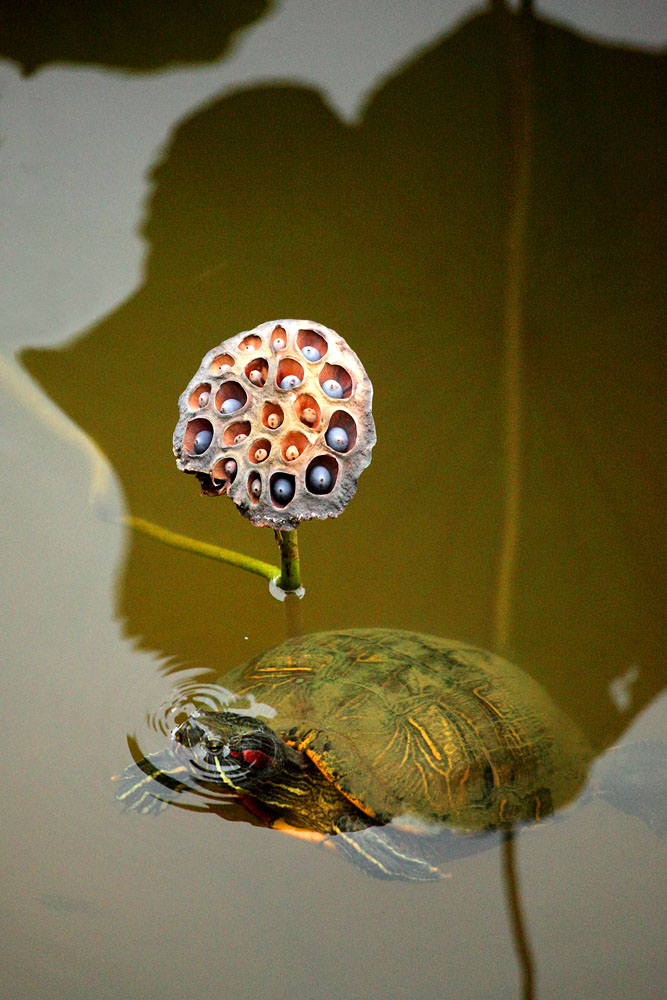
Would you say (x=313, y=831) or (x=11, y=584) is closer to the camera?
(x=313, y=831)

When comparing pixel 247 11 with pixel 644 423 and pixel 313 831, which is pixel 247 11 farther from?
pixel 313 831

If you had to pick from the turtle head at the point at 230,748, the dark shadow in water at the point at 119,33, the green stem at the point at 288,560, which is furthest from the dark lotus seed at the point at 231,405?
the dark shadow in water at the point at 119,33

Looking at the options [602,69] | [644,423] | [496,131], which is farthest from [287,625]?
[602,69]

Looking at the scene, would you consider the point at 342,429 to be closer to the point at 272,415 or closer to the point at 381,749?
the point at 272,415

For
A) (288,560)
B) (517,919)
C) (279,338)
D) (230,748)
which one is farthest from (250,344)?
(517,919)

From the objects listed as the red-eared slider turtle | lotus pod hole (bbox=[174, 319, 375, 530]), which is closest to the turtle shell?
the red-eared slider turtle

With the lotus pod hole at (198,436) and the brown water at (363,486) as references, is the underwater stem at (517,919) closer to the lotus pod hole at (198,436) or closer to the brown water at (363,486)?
the brown water at (363,486)
